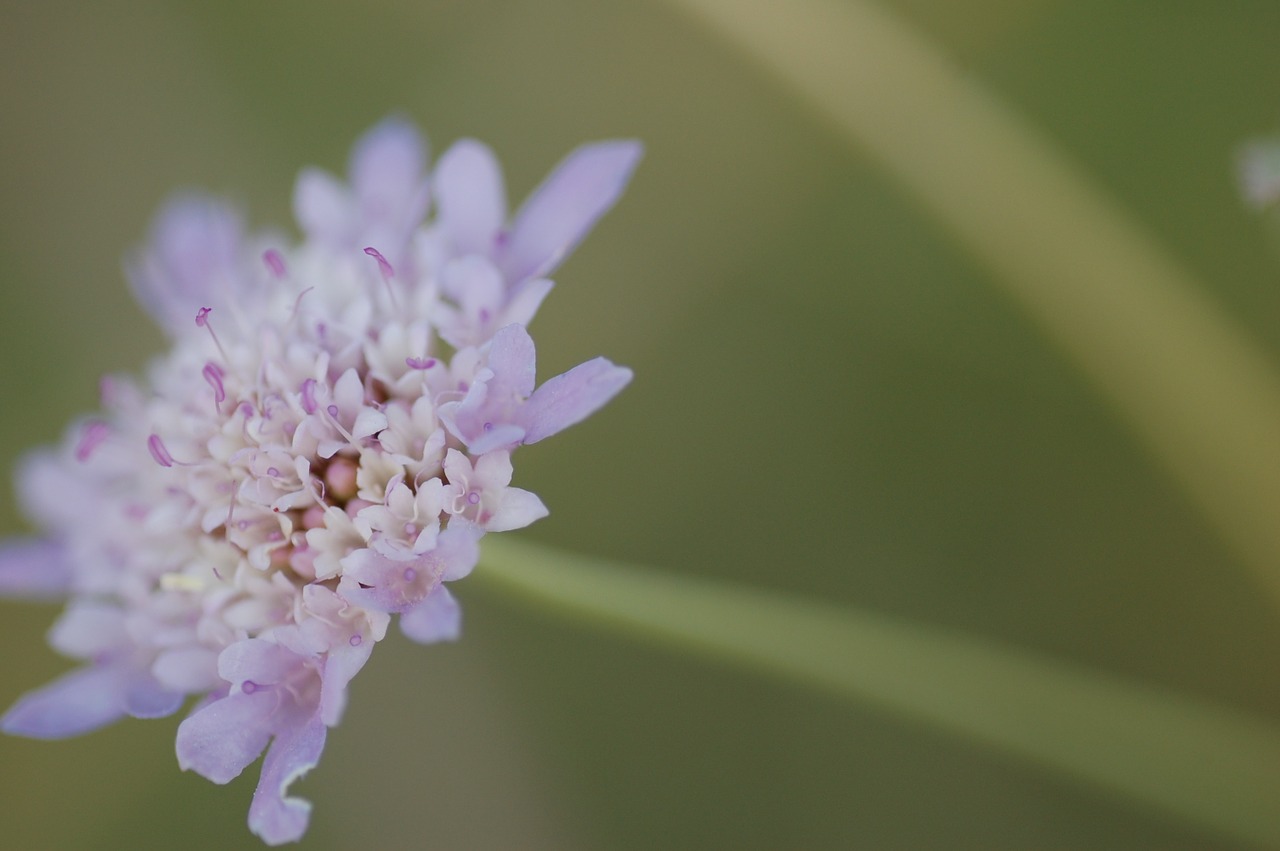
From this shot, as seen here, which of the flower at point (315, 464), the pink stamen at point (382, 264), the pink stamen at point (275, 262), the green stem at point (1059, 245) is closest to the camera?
the flower at point (315, 464)

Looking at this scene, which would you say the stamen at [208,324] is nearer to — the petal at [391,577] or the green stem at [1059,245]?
the petal at [391,577]

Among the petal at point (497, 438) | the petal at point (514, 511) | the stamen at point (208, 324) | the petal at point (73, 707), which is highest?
the stamen at point (208, 324)

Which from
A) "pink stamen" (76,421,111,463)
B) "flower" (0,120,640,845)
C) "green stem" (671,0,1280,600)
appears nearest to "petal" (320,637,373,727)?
"flower" (0,120,640,845)

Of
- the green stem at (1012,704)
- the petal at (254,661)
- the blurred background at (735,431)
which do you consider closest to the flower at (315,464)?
the petal at (254,661)

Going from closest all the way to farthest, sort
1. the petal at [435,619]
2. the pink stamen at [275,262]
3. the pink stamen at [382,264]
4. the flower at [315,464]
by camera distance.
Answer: the petal at [435,619]
the flower at [315,464]
the pink stamen at [382,264]
the pink stamen at [275,262]

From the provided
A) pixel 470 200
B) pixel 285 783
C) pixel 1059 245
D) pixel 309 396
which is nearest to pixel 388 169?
pixel 470 200

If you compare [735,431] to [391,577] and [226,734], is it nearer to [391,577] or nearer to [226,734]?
[391,577]
